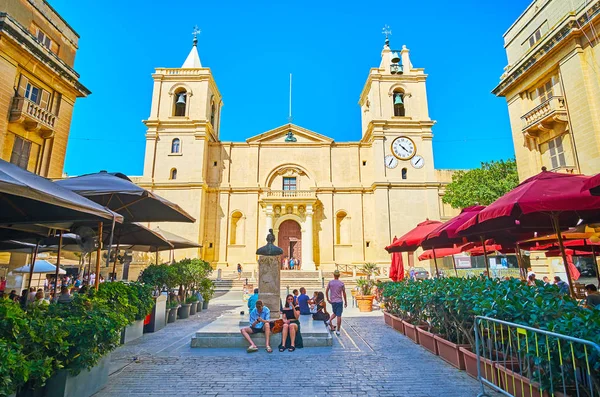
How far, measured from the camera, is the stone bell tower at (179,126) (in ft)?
92.2

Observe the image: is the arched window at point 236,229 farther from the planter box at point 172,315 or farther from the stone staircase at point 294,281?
the planter box at point 172,315

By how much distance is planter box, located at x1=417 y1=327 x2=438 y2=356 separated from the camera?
6776 millimetres

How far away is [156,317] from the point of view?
32.1 feet

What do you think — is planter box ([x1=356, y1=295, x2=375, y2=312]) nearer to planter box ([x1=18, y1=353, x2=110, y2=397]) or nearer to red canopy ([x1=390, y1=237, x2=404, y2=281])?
red canopy ([x1=390, y1=237, x2=404, y2=281])

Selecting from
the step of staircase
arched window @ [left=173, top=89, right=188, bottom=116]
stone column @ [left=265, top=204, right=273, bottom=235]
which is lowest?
the step of staircase

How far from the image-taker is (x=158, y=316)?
9953mm

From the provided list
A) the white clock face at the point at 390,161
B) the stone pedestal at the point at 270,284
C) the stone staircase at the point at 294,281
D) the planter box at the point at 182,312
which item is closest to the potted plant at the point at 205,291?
the planter box at the point at 182,312

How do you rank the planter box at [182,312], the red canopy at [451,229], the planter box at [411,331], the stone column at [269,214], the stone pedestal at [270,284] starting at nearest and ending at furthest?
the planter box at [411,331] < the red canopy at [451,229] < the stone pedestal at [270,284] < the planter box at [182,312] < the stone column at [269,214]

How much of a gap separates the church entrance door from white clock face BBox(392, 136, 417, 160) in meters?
10.4

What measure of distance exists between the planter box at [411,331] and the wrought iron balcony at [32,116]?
1710 centimetres

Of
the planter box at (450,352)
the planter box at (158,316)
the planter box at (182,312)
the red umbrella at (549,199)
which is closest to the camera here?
the red umbrella at (549,199)

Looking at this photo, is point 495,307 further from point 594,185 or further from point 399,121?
point 399,121

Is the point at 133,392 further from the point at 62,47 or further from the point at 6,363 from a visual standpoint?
the point at 62,47

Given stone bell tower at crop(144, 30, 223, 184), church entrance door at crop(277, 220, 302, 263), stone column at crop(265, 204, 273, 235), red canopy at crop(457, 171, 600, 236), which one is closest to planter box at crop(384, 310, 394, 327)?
red canopy at crop(457, 171, 600, 236)
